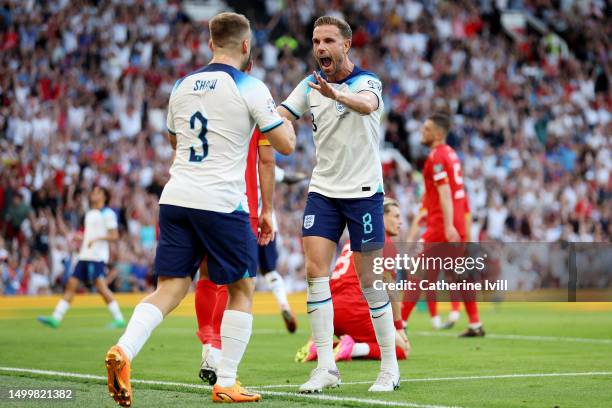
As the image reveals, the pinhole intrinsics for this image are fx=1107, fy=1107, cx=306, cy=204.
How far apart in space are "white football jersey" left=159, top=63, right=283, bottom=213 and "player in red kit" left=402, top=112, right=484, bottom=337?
6230 mm

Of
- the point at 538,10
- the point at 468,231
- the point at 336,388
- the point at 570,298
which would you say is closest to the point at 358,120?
the point at 336,388

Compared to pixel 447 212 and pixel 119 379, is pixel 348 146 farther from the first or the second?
pixel 447 212

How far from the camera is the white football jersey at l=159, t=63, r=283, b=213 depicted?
22.4ft

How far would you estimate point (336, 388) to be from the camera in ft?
26.0

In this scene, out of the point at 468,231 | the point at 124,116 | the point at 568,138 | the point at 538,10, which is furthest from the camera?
the point at 538,10

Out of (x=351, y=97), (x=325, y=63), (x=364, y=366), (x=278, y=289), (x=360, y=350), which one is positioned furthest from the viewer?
(x=278, y=289)

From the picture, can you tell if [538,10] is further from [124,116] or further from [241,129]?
[241,129]

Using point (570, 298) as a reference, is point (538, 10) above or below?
above

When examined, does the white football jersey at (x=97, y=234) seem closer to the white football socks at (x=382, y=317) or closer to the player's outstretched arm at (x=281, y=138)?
the white football socks at (x=382, y=317)

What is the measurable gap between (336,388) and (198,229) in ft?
6.01

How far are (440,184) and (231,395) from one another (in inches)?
258

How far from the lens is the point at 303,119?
90.9ft

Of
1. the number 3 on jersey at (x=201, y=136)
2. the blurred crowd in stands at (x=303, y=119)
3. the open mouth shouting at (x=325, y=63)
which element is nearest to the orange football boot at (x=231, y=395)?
the number 3 on jersey at (x=201, y=136)

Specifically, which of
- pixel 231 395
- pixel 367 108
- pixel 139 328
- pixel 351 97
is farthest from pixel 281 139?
pixel 231 395
